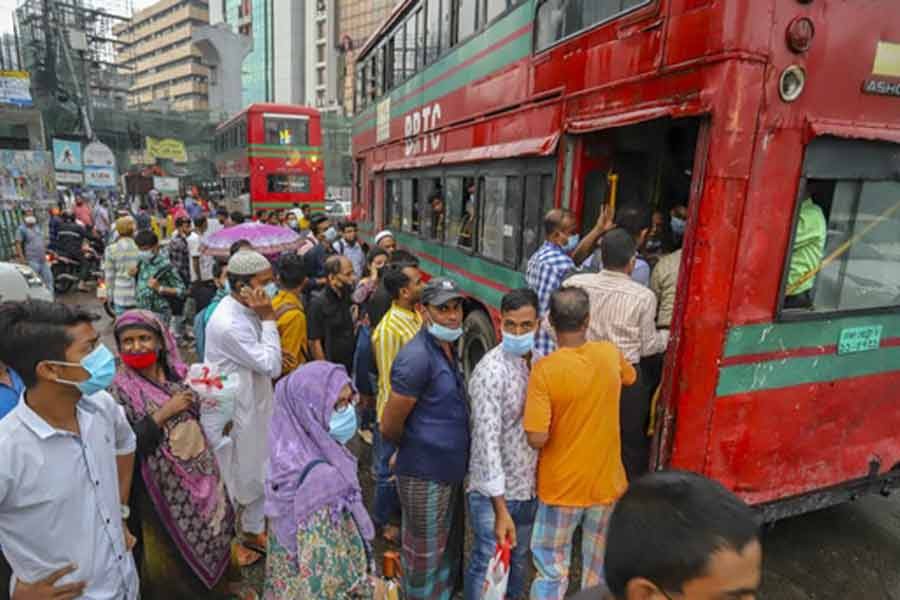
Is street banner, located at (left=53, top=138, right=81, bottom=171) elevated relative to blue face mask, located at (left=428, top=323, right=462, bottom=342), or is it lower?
elevated

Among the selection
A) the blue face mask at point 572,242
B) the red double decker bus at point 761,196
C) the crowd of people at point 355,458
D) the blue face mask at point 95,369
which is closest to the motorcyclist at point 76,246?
the crowd of people at point 355,458

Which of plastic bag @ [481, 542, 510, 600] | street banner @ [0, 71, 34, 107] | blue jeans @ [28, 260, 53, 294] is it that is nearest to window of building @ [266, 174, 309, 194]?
street banner @ [0, 71, 34, 107]

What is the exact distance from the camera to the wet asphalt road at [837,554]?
10.6ft

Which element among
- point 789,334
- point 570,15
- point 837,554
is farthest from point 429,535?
point 570,15

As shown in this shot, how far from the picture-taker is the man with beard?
4191mm

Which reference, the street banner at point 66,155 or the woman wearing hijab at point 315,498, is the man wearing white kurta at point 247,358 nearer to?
the woman wearing hijab at point 315,498

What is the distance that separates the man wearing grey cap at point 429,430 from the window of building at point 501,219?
2.36m

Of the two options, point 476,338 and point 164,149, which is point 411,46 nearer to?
point 476,338

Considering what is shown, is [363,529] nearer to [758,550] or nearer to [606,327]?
[758,550]

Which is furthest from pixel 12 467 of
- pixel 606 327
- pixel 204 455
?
pixel 606 327

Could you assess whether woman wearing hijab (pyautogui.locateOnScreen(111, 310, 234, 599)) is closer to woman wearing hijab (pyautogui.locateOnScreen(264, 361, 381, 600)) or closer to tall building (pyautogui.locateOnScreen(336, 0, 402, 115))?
woman wearing hijab (pyautogui.locateOnScreen(264, 361, 381, 600))

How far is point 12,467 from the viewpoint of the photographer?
1647 millimetres

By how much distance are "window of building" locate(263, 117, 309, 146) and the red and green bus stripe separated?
674 inches

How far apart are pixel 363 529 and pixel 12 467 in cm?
109
